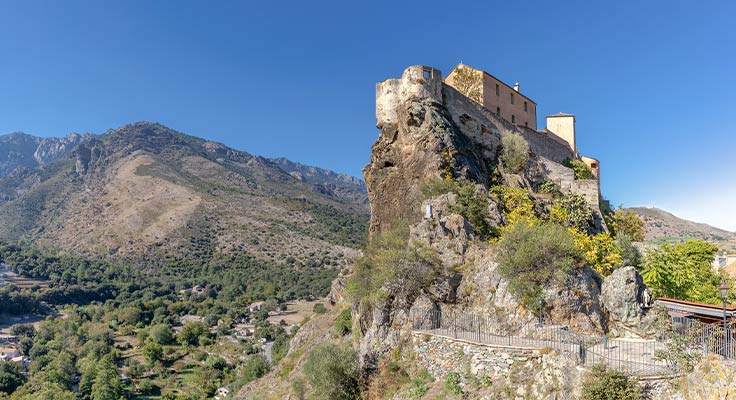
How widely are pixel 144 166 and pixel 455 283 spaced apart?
159457 millimetres

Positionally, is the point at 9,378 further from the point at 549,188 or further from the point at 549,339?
the point at 549,339

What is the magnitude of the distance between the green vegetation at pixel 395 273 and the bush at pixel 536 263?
8.61ft

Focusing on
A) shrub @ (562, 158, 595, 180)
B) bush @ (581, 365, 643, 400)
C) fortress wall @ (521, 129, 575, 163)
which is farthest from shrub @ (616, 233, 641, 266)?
bush @ (581, 365, 643, 400)

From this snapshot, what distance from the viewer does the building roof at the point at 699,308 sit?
1237 centimetres

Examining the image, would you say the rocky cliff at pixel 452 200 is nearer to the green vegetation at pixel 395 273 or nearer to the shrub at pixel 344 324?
the green vegetation at pixel 395 273

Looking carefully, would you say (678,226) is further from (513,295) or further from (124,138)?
(124,138)

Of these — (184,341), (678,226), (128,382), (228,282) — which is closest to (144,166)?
(228,282)

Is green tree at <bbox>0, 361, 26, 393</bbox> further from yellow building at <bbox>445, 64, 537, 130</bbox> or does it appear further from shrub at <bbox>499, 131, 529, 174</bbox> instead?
shrub at <bbox>499, 131, 529, 174</bbox>

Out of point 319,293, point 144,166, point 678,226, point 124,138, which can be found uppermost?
point 124,138

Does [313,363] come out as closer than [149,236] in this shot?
Yes

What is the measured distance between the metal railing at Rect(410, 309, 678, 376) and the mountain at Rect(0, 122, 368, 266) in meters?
88.6

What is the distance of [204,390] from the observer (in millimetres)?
50125

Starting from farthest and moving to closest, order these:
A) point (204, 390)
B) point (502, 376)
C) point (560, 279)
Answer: point (204, 390) < point (560, 279) < point (502, 376)

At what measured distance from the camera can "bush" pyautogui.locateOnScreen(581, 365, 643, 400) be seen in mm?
9820
